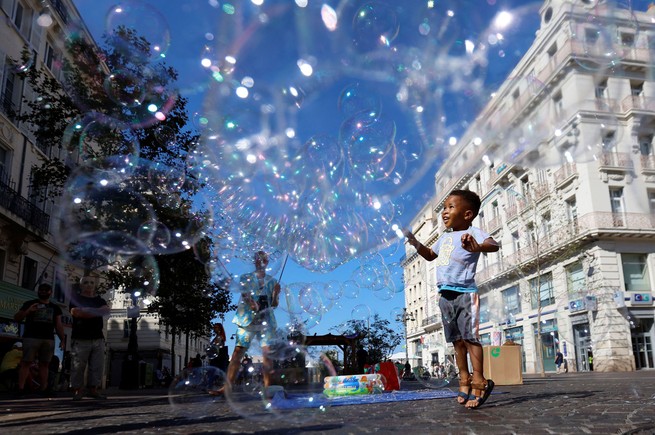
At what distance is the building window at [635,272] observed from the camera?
24078 millimetres

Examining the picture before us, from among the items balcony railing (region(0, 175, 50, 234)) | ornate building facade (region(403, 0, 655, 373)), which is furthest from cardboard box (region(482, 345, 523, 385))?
balcony railing (region(0, 175, 50, 234))

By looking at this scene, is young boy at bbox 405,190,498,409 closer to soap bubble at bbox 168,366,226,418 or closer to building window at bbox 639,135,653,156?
soap bubble at bbox 168,366,226,418

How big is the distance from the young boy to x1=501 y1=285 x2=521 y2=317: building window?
26.9 meters

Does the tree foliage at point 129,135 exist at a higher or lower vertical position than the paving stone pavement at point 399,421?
higher

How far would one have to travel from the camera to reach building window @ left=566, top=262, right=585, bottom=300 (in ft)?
81.1

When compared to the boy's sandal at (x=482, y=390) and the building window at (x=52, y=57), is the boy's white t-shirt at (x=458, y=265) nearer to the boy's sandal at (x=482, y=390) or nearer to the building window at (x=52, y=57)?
the boy's sandal at (x=482, y=390)

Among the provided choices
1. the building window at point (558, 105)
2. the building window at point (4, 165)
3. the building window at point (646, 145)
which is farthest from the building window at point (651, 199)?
the building window at point (4, 165)

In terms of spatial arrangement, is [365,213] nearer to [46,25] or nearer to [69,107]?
[69,107]

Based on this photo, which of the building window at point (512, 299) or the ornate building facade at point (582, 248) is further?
the building window at point (512, 299)

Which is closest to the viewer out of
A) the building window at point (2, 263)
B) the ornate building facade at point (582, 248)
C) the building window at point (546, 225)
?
the building window at point (2, 263)

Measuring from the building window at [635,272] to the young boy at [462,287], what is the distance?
23.1 meters

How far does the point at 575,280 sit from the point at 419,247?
936 inches

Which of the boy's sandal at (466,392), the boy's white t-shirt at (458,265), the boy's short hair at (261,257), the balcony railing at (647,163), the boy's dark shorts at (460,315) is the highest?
the balcony railing at (647,163)

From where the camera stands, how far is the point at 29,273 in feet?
61.4
